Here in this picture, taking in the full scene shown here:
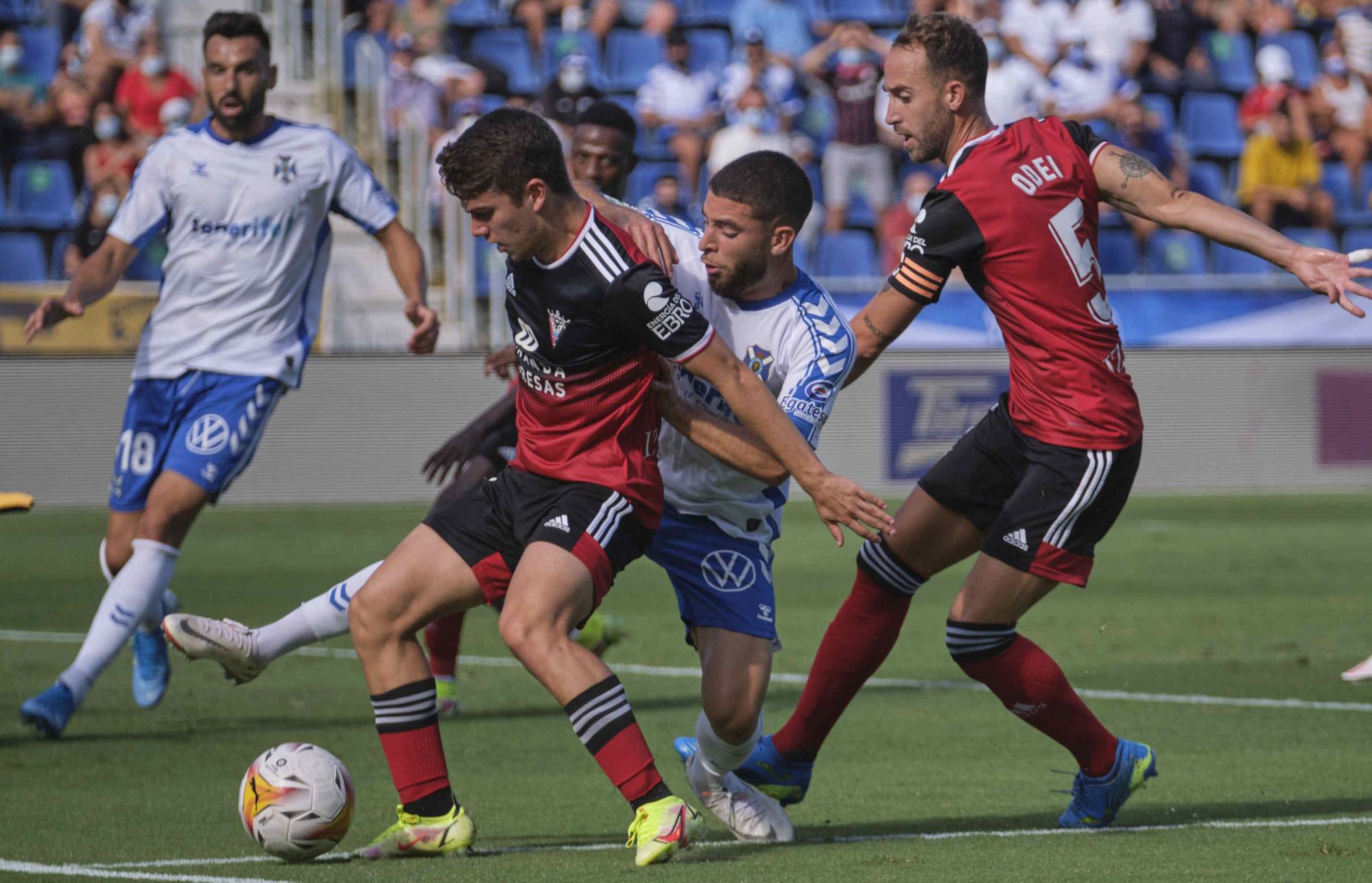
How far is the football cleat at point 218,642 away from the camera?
17.2 feet

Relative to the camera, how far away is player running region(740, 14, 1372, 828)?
16.3ft

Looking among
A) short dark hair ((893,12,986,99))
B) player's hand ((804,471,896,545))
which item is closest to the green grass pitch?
player's hand ((804,471,896,545))

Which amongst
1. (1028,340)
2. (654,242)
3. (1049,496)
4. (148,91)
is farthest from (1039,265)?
(148,91)

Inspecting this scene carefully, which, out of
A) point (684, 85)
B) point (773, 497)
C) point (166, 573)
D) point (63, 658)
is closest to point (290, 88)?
point (684, 85)

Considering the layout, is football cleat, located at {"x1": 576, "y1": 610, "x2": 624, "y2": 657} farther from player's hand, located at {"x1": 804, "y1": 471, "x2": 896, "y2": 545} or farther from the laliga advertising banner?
the laliga advertising banner

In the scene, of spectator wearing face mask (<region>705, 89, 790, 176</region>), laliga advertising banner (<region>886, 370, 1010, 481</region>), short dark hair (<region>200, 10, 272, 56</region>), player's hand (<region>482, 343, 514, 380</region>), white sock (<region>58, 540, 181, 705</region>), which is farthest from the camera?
spectator wearing face mask (<region>705, 89, 790, 176</region>)

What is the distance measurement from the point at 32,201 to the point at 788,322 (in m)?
15.5

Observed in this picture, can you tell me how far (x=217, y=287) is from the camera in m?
7.15

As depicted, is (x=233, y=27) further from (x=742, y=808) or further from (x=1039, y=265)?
(x=742, y=808)

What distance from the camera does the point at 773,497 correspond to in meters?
5.42

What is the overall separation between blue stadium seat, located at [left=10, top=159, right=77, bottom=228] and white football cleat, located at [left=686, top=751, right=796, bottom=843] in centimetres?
1533

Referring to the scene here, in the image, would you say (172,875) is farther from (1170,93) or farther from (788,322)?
(1170,93)

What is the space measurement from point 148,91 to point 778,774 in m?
15.4

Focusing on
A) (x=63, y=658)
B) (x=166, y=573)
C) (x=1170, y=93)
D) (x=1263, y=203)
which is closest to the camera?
(x=166, y=573)
